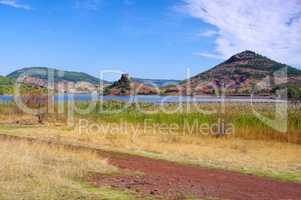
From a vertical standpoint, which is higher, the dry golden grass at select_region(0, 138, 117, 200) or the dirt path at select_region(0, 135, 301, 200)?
the dry golden grass at select_region(0, 138, 117, 200)

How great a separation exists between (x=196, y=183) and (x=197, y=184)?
0.64ft

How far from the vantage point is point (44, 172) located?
12820 mm

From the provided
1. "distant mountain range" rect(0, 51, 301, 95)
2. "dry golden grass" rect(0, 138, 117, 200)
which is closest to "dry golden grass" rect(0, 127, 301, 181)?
"dry golden grass" rect(0, 138, 117, 200)

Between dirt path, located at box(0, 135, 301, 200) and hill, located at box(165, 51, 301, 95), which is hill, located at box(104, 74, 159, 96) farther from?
dirt path, located at box(0, 135, 301, 200)

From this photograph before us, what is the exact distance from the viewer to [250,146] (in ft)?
95.3

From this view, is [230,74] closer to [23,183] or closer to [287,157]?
[287,157]

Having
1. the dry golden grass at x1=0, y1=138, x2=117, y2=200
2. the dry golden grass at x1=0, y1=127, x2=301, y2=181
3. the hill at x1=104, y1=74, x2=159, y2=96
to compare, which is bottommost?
the dry golden grass at x1=0, y1=127, x2=301, y2=181

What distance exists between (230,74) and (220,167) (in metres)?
142

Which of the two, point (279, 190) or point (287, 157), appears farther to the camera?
point (287, 157)

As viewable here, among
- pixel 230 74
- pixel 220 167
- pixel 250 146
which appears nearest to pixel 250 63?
pixel 230 74

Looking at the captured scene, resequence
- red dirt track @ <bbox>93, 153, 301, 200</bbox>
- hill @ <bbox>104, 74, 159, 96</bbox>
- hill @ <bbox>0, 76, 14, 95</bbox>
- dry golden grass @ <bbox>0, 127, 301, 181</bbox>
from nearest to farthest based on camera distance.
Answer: red dirt track @ <bbox>93, 153, 301, 200</bbox>, dry golden grass @ <bbox>0, 127, 301, 181</bbox>, hill @ <bbox>104, 74, 159, 96</bbox>, hill @ <bbox>0, 76, 14, 95</bbox>

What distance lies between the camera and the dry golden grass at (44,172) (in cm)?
1050

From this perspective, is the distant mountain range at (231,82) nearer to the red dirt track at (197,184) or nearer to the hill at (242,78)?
the hill at (242,78)

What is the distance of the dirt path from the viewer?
455 inches
